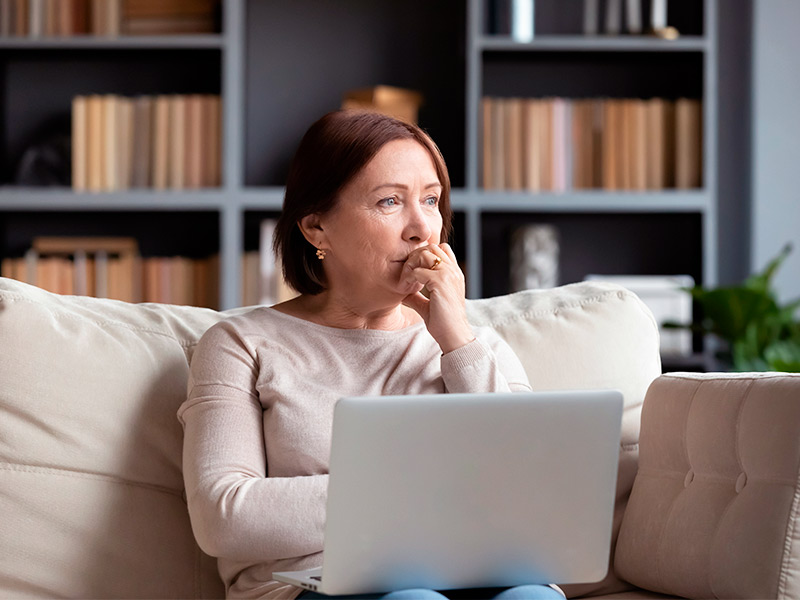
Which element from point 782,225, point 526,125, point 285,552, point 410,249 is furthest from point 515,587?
point 782,225

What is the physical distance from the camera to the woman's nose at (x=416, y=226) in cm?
152

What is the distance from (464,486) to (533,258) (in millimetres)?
2298

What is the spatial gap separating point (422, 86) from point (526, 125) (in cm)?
45

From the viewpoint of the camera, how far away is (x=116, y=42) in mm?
3197

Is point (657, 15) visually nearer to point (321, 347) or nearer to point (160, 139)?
point (160, 139)

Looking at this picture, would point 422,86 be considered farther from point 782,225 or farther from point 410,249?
point 410,249

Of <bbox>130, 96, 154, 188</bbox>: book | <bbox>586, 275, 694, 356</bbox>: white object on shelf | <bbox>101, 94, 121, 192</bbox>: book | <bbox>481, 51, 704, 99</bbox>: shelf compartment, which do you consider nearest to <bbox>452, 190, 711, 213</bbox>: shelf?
<bbox>586, 275, 694, 356</bbox>: white object on shelf

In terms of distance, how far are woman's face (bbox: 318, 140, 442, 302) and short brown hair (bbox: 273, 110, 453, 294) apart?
0.04ft

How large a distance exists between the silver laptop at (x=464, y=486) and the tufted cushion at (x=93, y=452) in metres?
0.42

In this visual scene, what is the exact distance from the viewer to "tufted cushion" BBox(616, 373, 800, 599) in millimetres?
1278

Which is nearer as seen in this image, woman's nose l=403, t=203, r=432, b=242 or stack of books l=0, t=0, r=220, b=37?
woman's nose l=403, t=203, r=432, b=242

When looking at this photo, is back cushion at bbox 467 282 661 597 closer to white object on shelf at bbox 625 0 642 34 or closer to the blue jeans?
the blue jeans

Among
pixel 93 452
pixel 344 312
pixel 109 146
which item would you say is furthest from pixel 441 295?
pixel 109 146

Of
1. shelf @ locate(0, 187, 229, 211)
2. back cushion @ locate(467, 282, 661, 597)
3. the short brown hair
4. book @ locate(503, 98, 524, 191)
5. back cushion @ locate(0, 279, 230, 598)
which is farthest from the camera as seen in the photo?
book @ locate(503, 98, 524, 191)
